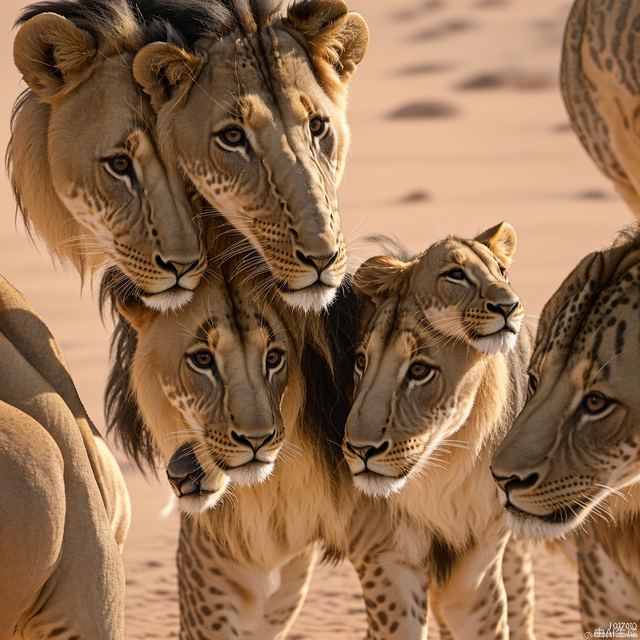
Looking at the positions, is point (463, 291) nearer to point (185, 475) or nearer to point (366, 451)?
point (366, 451)

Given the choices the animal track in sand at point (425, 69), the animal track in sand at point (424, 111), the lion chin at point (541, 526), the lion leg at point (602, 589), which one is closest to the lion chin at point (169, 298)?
the lion chin at point (541, 526)

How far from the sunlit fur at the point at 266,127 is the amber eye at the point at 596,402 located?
827mm

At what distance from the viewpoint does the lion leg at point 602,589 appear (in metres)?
4.61

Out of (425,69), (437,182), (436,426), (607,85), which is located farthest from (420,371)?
A: (425,69)

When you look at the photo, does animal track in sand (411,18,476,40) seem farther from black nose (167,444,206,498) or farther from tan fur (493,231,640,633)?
tan fur (493,231,640,633)

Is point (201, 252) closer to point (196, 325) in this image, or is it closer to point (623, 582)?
point (196, 325)

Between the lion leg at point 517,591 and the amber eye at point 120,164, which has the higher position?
the amber eye at point 120,164

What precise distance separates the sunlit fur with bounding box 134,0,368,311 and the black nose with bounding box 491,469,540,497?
0.74 meters

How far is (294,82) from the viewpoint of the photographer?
4.44 meters

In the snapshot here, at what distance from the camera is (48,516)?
12.6 ft

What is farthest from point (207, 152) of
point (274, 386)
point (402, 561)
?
point (402, 561)

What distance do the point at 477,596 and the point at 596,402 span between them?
130cm

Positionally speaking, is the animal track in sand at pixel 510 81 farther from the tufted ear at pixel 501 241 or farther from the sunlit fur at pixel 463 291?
the sunlit fur at pixel 463 291

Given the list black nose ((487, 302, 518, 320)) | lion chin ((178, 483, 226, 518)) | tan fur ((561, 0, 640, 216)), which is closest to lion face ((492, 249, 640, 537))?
black nose ((487, 302, 518, 320))
